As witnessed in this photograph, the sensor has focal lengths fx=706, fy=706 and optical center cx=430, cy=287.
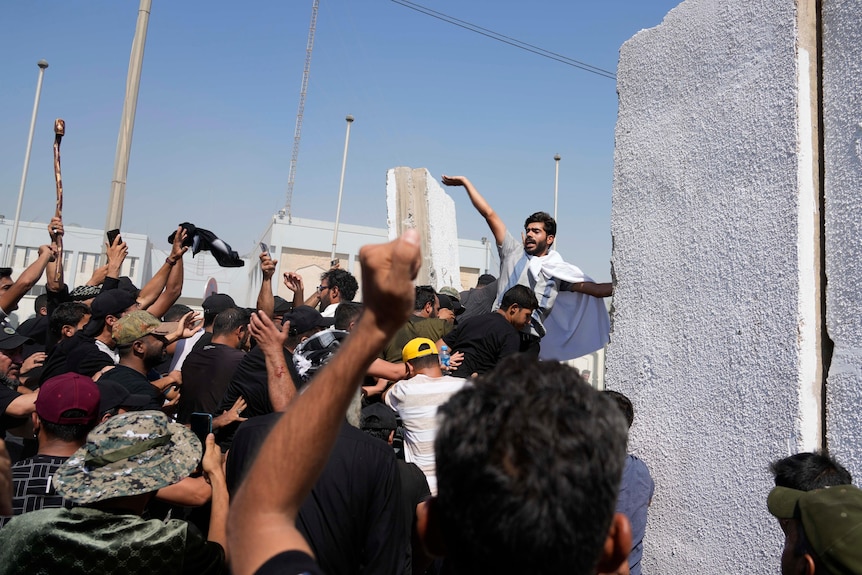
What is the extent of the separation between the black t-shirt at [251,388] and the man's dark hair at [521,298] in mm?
1492

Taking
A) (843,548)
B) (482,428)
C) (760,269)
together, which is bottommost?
(843,548)

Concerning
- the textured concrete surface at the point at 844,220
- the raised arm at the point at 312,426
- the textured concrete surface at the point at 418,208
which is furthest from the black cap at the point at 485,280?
the raised arm at the point at 312,426

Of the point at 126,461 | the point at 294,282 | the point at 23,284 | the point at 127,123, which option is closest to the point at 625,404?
the point at 126,461

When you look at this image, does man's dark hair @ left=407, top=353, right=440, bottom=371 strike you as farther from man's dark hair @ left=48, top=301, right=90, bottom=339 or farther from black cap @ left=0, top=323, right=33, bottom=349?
black cap @ left=0, top=323, right=33, bottom=349

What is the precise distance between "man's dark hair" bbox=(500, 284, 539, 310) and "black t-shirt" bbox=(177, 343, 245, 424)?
71.4 inches

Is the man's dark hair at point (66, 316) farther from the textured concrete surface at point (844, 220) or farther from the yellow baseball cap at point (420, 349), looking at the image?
the textured concrete surface at point (844, 220)

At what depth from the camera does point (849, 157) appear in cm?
284

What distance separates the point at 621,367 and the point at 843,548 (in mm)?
1914

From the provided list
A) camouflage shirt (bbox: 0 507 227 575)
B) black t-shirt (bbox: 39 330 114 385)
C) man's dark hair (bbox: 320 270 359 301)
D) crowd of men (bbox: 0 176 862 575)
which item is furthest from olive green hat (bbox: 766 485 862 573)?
man's dark hair (bbox: 320 270 359 301)

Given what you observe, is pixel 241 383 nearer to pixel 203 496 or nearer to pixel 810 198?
pixel 203 496

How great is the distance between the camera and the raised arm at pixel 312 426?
1.11 metres

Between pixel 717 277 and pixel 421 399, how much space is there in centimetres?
161

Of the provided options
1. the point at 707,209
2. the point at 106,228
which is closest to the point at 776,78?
the point at 707,209

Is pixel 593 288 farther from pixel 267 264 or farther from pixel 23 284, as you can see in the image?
pixel 23 284
